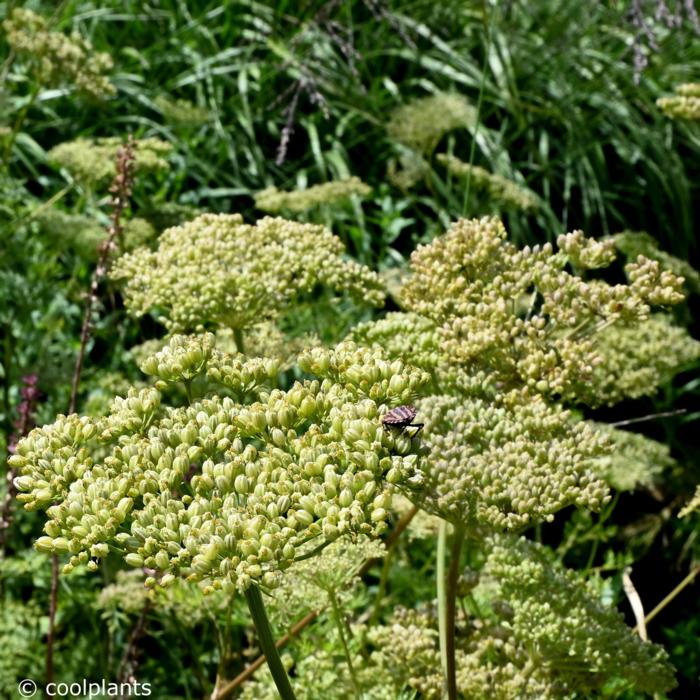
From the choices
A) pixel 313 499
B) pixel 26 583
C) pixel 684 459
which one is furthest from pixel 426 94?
pixel 313 499

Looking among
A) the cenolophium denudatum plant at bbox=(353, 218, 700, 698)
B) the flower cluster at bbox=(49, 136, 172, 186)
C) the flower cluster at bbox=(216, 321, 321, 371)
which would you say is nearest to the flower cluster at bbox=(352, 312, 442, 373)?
the cenolophium denudatum plant at bbox=(353, 218, 700, 698)

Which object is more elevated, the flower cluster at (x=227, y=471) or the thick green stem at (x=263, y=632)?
the flower cluster at (x=227, y=471)

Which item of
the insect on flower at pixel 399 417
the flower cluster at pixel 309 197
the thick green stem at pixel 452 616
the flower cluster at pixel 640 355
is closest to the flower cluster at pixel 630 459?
the flower cluster at pixel 640 355

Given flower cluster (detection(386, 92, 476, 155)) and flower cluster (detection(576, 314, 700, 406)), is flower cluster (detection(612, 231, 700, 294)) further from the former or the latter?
flower cluster (detection(386, 92, 476, 155))

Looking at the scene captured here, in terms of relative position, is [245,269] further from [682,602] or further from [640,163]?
[640,163]

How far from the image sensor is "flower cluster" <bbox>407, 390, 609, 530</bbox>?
1.96 meters

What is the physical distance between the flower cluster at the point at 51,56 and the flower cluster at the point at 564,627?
2801 millimetres

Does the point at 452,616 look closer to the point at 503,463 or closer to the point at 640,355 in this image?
the point at 503,463

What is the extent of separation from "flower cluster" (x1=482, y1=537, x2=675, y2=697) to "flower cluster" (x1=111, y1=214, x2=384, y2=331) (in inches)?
32.6

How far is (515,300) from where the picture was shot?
Result: 7.77 feet

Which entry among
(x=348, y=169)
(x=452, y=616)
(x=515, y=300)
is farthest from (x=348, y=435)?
(x=348, y=169)

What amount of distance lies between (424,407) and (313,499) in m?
0.58

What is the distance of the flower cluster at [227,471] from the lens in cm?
156

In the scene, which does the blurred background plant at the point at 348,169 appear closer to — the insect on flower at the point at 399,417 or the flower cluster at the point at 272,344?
the flower cluster at the point at 272,344
